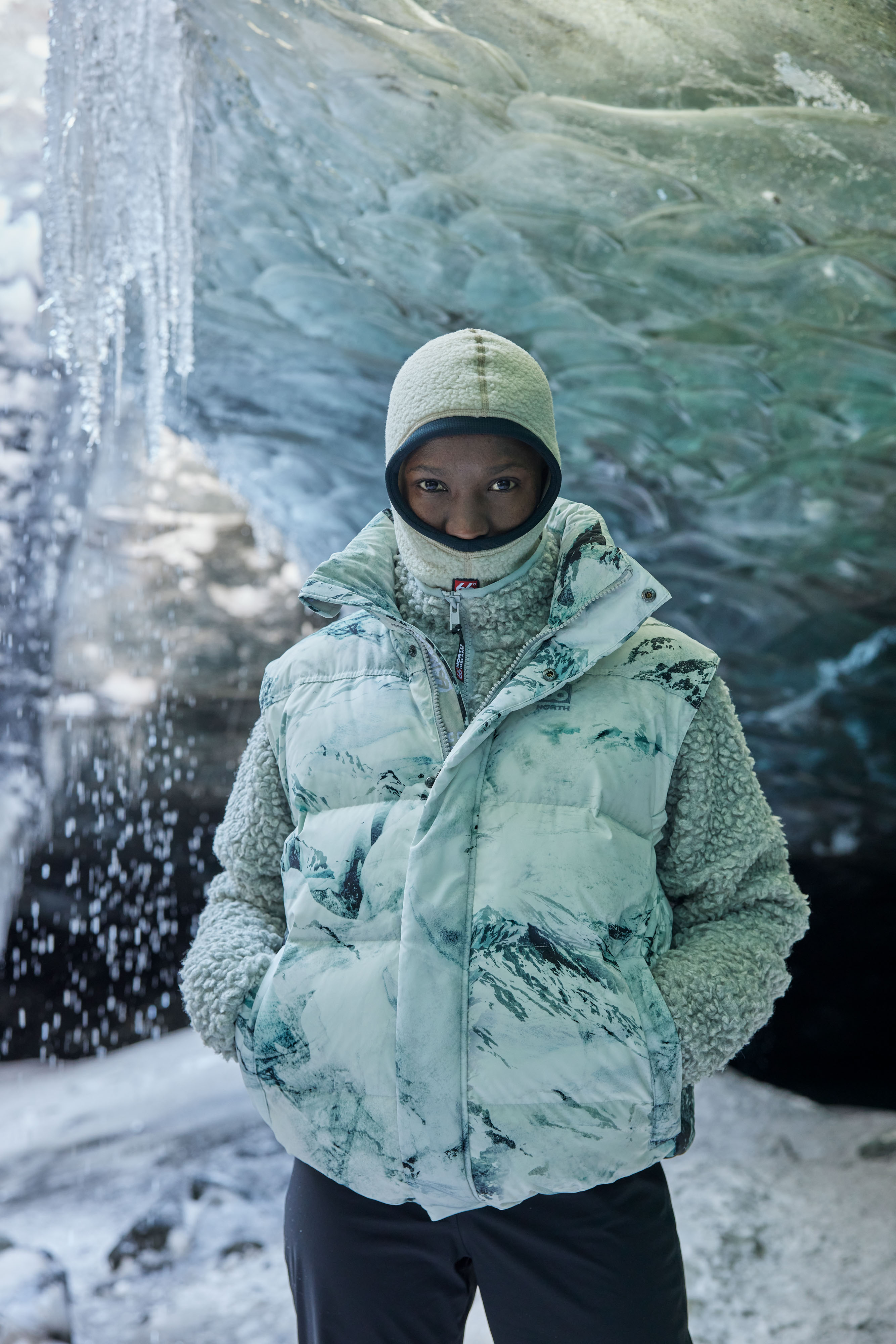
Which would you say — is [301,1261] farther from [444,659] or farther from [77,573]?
[77,573]

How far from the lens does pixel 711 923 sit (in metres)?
0.96

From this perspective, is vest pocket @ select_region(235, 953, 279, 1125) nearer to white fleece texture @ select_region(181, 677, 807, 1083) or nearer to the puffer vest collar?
white fleece texture @ select_region(181, 677, 807, 1083)

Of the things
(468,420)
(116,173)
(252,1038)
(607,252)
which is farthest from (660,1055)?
(116,173)

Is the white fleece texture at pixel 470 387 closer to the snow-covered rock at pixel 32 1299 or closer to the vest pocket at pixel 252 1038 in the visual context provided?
the vest pocket at pixel 252 1038

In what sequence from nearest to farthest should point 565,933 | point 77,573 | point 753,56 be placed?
point 565,933, point 753,56, point 77,573

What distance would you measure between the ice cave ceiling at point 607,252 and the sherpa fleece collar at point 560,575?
1.93m

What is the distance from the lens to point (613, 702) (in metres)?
0.93

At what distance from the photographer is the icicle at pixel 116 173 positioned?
2658 mm

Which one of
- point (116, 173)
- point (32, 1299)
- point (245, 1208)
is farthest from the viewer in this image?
point (116, 173)

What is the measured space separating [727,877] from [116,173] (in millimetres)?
2798

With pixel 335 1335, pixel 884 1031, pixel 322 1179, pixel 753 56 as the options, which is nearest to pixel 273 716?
pixel 322 1179

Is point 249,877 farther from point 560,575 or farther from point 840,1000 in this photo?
point 840,1000

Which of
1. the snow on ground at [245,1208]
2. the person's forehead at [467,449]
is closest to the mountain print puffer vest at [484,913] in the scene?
the person's forehead at [467,449]

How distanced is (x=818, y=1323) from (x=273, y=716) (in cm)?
187
